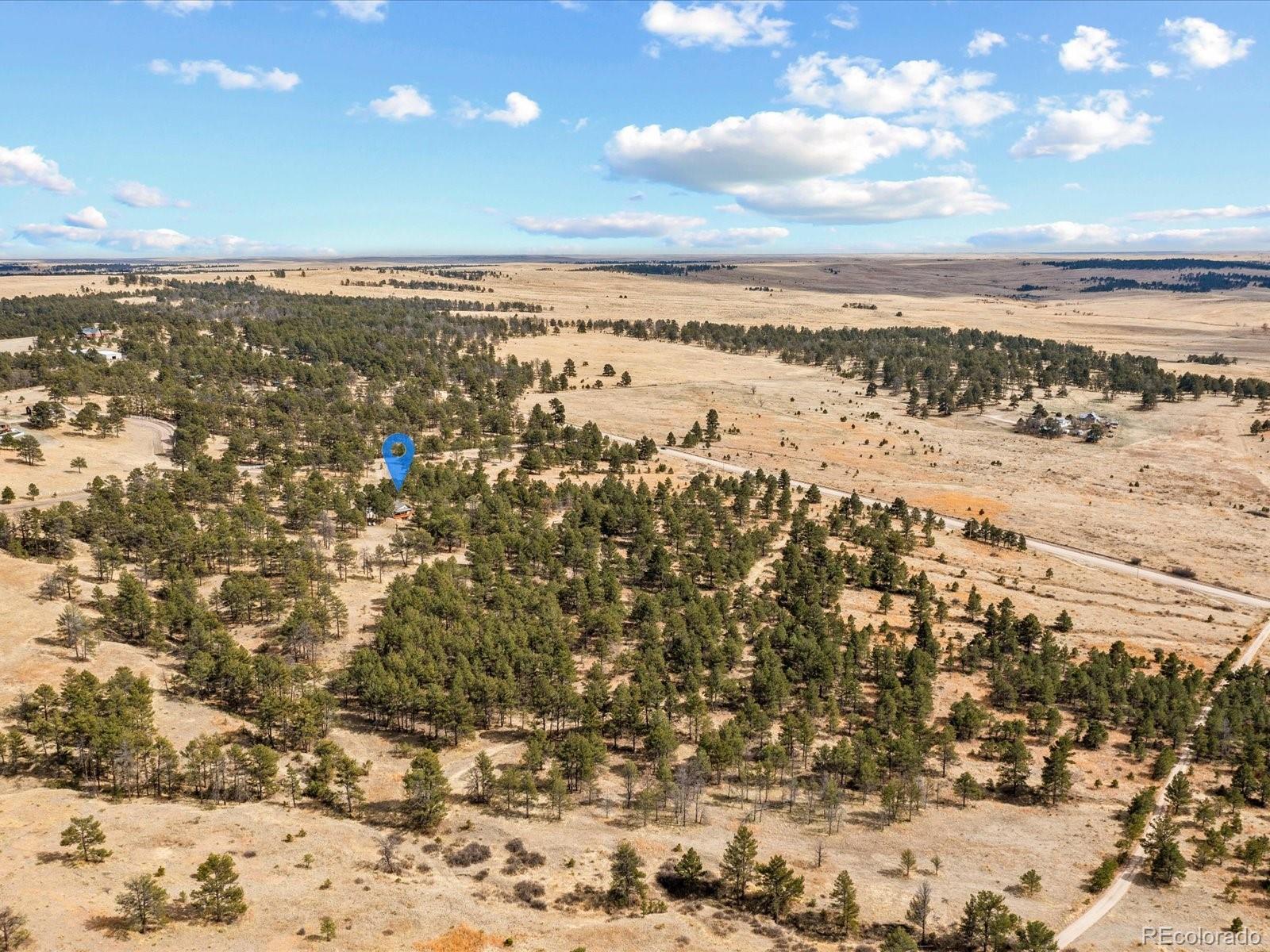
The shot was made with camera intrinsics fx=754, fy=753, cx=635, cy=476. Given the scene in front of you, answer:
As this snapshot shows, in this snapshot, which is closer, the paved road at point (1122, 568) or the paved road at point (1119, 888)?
the paved road at point (1119, 888)

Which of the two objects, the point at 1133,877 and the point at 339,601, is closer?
the point at 1133,877

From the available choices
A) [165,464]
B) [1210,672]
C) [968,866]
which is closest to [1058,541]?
[1210,672]

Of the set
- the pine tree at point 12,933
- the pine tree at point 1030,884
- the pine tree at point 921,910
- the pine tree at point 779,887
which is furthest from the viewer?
the pine tree at point 1030,884

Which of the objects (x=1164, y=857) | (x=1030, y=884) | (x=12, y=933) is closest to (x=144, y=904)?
(x=12, y=933)

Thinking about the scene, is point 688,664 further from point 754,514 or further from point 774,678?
point 754,514

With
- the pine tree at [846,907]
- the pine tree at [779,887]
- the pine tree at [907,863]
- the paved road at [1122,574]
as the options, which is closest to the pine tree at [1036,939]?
the paved road at [1122,574]

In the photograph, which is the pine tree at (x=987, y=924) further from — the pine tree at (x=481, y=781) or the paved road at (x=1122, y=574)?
the pine tree at (x=481, y=781)
